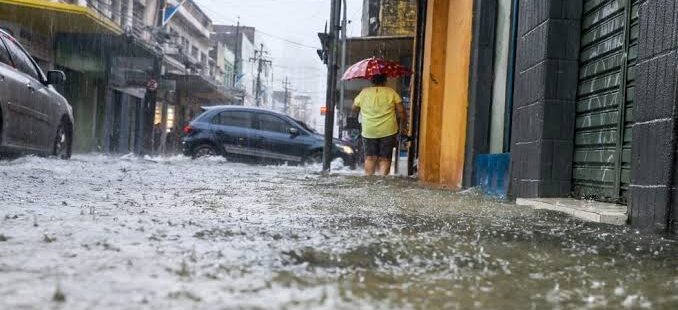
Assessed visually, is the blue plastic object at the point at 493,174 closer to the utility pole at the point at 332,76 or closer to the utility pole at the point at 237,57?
the utility pole at the point at 332,76

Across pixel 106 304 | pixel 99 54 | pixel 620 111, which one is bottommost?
pixel 106 304

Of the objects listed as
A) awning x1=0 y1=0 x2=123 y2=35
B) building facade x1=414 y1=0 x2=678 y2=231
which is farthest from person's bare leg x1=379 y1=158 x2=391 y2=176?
awning x1=0 y1=0 x2=123 y2=35

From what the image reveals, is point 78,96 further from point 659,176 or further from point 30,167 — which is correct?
point 659,176

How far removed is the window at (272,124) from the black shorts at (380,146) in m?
4.97

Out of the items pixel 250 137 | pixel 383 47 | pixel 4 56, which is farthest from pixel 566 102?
→ pixel 383 47

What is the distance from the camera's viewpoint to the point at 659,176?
9.42 ft

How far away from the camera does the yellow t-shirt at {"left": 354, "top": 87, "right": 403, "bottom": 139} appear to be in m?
7.98

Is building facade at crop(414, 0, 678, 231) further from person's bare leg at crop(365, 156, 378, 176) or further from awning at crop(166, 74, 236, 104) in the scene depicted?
awning at crop(166, 74, 236, 104)

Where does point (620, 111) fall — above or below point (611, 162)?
above

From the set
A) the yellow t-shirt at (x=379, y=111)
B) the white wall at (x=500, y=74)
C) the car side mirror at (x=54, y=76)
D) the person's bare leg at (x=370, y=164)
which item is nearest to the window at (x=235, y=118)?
the person's bare leg at (x=370, y=164)

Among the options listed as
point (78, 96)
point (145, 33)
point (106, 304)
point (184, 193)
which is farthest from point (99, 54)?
point (106, 304)

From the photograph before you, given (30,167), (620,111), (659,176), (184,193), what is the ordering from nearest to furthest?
1. (659,176)
2. (620,111)
3. (184,193)
4. (30,167)

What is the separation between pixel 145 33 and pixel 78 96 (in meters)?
9.80

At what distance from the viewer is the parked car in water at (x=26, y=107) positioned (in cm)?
621
